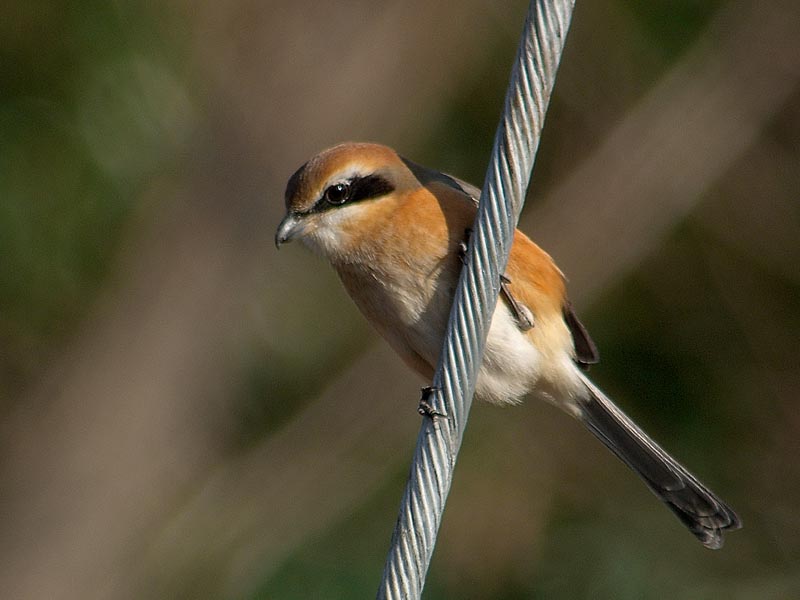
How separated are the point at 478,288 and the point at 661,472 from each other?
6.35ft

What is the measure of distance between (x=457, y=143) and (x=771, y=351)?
2636mm

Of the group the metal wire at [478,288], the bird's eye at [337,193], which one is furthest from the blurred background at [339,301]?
the metal wire at [478,288]

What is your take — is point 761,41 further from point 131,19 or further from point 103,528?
point 103,528

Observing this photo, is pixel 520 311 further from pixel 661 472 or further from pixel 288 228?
pixel 661 472

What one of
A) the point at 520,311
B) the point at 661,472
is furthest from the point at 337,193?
the point at 661,472

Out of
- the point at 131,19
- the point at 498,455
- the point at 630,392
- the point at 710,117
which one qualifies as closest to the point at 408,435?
the point at 498,455

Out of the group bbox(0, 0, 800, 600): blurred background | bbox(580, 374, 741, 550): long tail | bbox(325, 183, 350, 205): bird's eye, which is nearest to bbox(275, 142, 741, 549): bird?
bbox(325, 183, 350, 205): bird's eye

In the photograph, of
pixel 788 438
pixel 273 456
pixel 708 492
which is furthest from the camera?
pixel 273 456

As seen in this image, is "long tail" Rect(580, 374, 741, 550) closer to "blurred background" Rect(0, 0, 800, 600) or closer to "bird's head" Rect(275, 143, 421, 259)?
"bird's head" Rect(275, 143, 421, 259)

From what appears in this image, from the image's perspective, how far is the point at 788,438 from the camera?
7129 millimetres

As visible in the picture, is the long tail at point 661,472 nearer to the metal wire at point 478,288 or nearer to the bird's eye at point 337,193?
the bird's eye at point 337,193

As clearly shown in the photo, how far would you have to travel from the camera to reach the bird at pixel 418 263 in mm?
3486

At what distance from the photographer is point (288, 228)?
12.1 feet

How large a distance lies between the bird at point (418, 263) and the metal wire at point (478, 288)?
2.91ft
